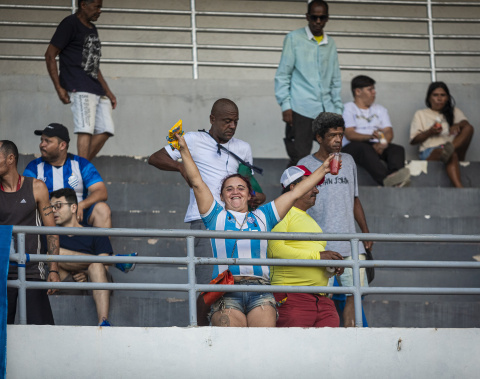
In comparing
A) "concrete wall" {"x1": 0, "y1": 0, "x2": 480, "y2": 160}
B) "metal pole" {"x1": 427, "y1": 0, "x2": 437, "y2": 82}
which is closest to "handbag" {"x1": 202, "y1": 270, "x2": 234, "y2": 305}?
"concrete wall" {"x1": 0, "y1": 0, "x2": 480, "y2": 160}

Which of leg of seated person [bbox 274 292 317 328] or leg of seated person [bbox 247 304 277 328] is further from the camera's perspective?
leg of seated person [bbox 274 292 317 328]

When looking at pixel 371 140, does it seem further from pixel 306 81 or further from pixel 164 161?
pixel 164 161

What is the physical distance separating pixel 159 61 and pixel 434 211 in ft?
12.9

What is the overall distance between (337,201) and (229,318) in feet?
5.30

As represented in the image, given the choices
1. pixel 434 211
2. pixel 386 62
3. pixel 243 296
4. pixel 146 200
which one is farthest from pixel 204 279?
pixel 386 62

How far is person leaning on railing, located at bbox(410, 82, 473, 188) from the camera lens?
10.6 m

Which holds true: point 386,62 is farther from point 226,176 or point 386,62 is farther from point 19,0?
point 226,176

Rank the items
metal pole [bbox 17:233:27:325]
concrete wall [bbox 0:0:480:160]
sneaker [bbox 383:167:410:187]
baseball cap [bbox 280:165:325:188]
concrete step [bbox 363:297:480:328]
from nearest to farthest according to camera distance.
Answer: metal pole [bbox 17:233:27:325], baseball cap [bbox 280:165:325:188], concrete step [bbox 363:297:480:328], sneaker [bbox 383:167:410:187], concrete wall [bbox 0:0:480:160]

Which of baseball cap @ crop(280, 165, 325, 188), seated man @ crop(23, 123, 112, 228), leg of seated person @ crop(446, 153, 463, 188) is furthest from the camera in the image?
leg of seated person @ crop(446, 153, 463, 188)

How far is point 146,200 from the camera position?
9289mm

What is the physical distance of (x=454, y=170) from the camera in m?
10.2

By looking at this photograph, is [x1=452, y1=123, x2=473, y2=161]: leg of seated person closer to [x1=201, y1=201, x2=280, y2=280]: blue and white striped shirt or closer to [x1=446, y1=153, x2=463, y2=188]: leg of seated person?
[x1=446, y1=153, x2=463, y2=188]: leg of seated person

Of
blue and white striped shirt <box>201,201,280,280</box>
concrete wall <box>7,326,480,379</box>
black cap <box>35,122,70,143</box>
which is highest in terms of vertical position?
black cap <box>35,122,70,143</box>

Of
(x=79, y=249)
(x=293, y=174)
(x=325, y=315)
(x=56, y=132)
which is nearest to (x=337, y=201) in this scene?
(x=293, y=174)
